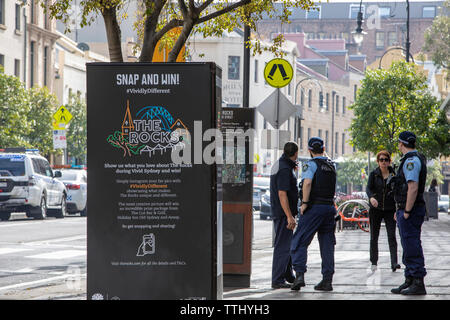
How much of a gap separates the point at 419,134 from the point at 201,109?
97.4ft

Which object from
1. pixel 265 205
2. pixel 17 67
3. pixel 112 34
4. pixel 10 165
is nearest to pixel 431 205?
pixel 265 205

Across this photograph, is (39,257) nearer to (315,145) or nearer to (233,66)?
(315,145)

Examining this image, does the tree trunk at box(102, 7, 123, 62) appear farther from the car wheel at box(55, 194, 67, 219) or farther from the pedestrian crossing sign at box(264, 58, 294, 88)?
the car wheel at box(55, 194, 67, 219)

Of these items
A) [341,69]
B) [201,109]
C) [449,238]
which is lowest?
[449,238]

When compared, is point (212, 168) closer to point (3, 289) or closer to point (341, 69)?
point (3, 289)

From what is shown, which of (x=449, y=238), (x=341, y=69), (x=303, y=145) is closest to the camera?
(x=449, y=238)

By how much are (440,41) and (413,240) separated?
139 feet

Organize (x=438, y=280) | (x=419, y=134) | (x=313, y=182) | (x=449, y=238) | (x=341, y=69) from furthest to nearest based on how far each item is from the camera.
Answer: (x=341, y=69) → (x=419, y=134) → (x=449, y=238) → (x=438, y=280) → (x=313, y=182)

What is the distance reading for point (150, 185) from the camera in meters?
7.57

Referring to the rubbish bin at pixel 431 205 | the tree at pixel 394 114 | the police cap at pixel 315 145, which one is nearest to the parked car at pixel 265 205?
the tree at pixel 394 114

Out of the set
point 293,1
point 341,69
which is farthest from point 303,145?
point 293,1

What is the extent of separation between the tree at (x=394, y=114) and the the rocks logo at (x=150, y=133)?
1159 inches

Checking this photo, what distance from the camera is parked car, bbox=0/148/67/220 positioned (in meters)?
26.8

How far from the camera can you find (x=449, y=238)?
76.1 ft
